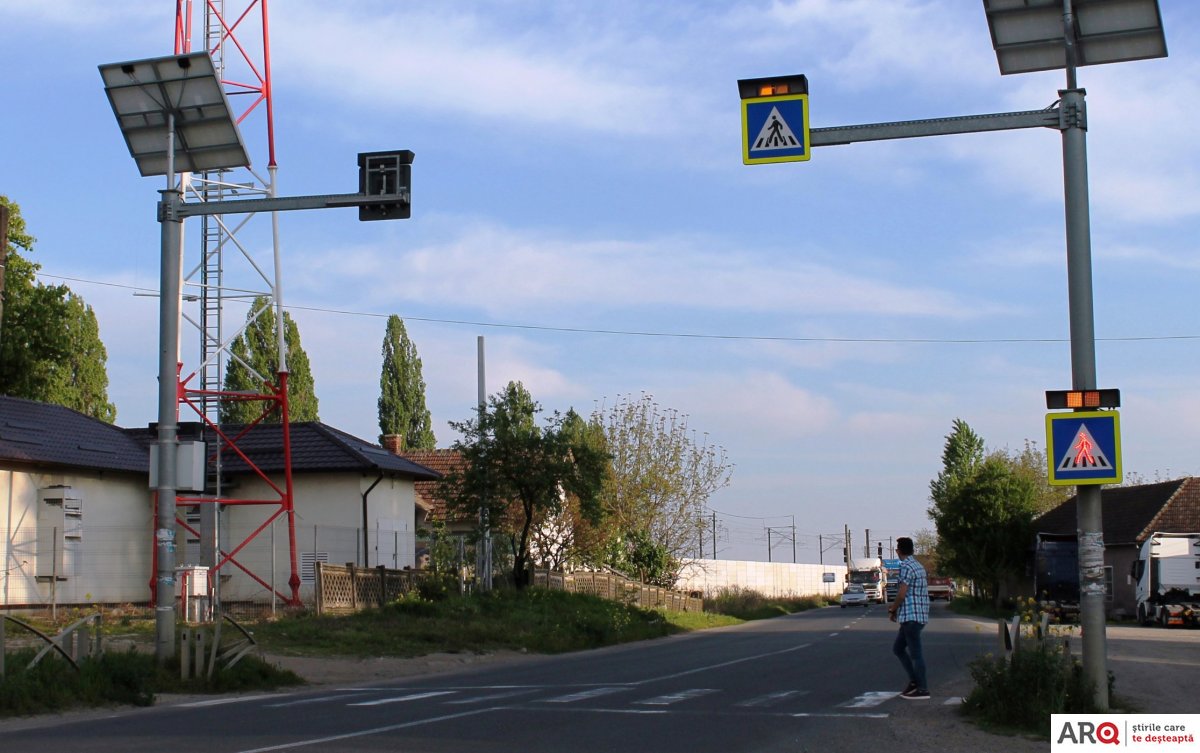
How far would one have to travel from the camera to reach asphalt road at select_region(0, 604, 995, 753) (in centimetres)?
1110

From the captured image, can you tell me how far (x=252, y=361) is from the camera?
2494 inches

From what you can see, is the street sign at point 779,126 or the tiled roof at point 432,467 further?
the tiled roof at point 432,467

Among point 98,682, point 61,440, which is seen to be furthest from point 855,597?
point 98,682

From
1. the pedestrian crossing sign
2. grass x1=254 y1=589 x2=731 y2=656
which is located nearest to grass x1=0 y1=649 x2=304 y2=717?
grass x1=254 y1=589 x2=731 y2=656

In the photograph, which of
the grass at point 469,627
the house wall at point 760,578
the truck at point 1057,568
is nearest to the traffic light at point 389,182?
the grass at point 469,627

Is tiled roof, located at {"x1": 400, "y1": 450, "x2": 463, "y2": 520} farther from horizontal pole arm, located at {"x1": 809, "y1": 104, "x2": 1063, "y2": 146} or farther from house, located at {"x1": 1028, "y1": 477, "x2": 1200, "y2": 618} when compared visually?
horizontal pole arm, located at {"x1": 809, "y1": 104, "x2": 1063, "y2": 146}

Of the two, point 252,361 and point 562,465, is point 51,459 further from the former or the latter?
point 252,361

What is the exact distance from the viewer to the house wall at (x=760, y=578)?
68938 millimetres

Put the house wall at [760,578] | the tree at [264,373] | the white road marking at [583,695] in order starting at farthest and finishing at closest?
the house wall at [760,578] < the tree at [264,373] < the white road marking at [583,695]

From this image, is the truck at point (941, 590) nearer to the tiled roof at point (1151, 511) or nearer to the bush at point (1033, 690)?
the tiled roof at point (1151, 511)

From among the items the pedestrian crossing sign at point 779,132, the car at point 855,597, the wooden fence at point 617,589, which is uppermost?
the pedestrian crossing sign at point 779,132

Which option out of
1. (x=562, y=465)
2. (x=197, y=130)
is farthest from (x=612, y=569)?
(x=197, y=130)

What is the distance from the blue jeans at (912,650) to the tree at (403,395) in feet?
210

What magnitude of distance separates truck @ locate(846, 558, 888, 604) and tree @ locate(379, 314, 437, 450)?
31.7 meters
